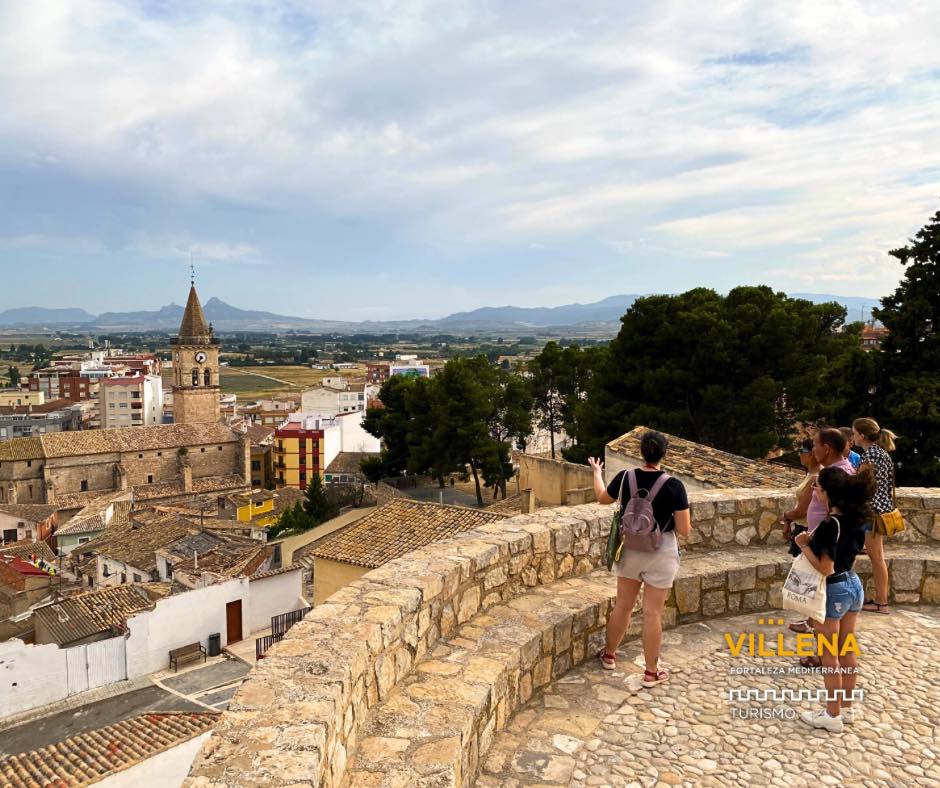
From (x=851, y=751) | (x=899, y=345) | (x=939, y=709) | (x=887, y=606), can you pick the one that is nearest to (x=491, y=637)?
(x=851, y=751)

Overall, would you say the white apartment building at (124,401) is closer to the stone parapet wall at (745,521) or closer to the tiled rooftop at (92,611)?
the tiled rooftop at (92,611)

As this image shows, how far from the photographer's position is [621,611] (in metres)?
3.98

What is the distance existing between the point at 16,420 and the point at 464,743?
76788 millimetres

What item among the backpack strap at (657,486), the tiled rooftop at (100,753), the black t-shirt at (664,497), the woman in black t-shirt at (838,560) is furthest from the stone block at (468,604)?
the tiled rooftop at (100,753)

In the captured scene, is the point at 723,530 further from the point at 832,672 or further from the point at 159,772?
the point at 159,772

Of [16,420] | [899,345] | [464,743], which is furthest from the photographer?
[16,420]

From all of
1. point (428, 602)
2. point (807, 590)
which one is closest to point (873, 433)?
point (807, 590)

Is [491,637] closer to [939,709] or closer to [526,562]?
[526,562]

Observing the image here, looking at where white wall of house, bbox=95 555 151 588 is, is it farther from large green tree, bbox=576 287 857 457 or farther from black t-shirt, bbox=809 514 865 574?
black t-shirt, bbox=809 514 865 574

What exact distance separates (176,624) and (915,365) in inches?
714

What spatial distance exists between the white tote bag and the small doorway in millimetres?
18187

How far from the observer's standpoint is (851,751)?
10.6 feet

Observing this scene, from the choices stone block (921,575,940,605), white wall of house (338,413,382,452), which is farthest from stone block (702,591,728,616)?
white wall of house (338,413,382,452)

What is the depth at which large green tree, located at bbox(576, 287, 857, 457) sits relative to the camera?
17516 millimetres
